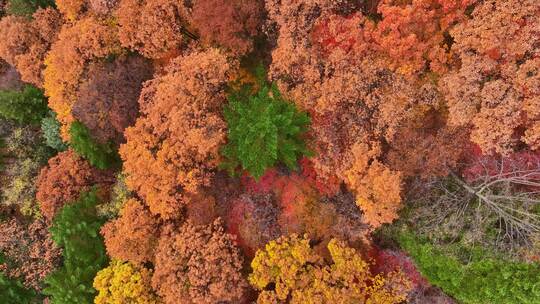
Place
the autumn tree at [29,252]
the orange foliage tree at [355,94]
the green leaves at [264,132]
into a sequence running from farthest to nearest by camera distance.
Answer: the autumn tree at [29,252] → the green leaves at [264,132] → the orange foliage tree at [355,94]

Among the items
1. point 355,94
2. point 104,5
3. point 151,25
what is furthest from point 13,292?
point 355,94

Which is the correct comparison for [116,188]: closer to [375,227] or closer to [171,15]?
[171,15]

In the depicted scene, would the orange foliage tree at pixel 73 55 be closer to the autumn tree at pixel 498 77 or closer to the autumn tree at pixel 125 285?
the autumn tree at pixel 125 285

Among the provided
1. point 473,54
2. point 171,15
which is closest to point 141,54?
point 171,15

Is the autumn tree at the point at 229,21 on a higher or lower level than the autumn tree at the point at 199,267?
higher

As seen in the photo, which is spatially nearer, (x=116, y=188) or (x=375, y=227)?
(x=375, y=227)

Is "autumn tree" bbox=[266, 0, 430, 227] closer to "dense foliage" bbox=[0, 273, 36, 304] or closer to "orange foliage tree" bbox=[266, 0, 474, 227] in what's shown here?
"orange foliage tree" bbox=[266, 0, 474, 227]

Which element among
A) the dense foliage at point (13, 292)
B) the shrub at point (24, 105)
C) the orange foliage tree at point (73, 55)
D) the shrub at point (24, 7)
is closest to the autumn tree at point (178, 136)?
the orange foliage tree at point (73, 55)
